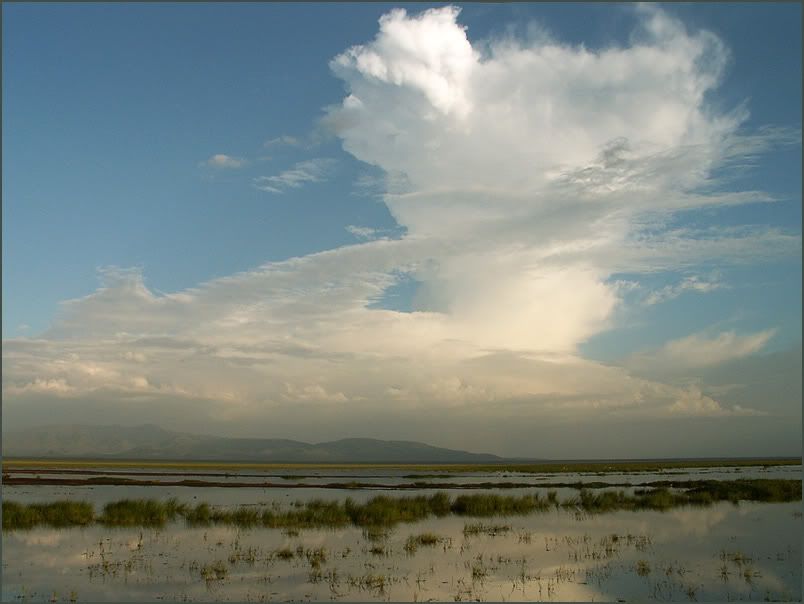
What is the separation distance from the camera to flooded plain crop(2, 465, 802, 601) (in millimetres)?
15641

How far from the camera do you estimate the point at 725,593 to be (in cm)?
1539

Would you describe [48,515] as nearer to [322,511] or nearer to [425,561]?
[322,511]

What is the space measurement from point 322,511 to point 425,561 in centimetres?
1106

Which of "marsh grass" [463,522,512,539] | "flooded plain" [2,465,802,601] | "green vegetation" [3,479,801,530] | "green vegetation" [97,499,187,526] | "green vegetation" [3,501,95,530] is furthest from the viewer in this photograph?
"green vegetation" [97,499,187,526]

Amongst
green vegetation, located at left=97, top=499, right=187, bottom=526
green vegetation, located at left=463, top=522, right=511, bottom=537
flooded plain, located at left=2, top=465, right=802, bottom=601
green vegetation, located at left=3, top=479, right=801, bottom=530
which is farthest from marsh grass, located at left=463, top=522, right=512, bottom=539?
green vegetation, located at left=97, top=499, right=187, bottom=526

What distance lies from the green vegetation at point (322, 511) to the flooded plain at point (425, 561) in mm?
1359

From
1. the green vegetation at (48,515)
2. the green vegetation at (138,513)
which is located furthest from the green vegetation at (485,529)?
the green vegetation at (48,515)

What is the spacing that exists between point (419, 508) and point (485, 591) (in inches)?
652

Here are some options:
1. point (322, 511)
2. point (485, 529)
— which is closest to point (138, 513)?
point (322, 511)

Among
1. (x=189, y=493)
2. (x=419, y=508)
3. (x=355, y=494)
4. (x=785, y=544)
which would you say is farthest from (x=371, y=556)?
(x=189, y=493)

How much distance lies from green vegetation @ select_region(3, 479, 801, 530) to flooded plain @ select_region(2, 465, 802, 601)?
1359 millimetres

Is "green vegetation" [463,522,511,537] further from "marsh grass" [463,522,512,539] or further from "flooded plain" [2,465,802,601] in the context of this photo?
"flooded plain" [2,465,802,601]

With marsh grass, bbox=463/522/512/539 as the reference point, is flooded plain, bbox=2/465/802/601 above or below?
above

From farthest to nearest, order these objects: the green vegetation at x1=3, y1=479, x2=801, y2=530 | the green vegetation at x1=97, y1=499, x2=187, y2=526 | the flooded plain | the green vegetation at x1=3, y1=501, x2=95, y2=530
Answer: the green vegetation at x1=97, y1=499, x2=187, y2=526 → the green vegetation at x1=3, y1=479, x2=801, y2=530 → the green vegetation at x1=3, y1=501, x2=95, y2=530 → the flooded plain
